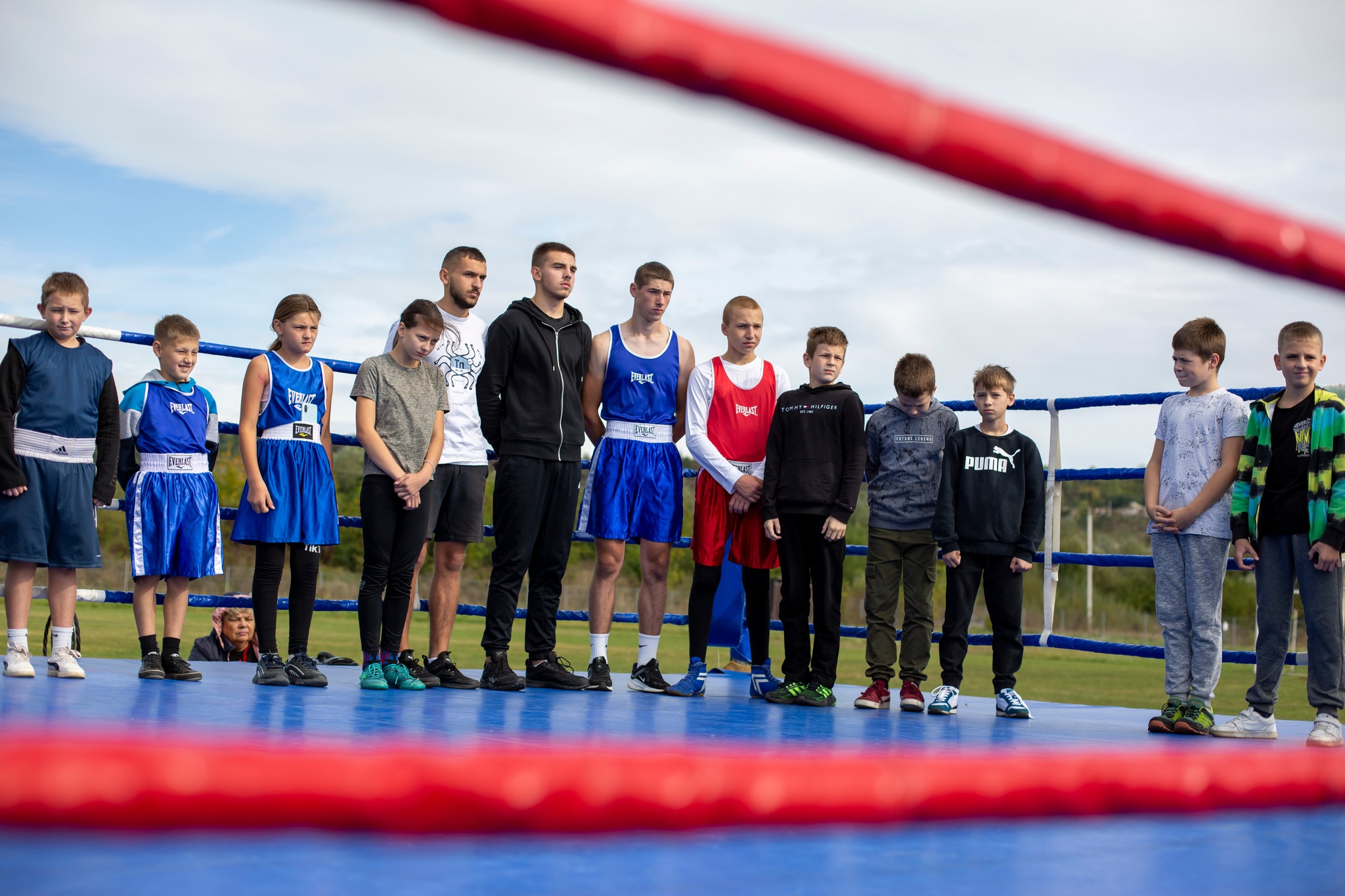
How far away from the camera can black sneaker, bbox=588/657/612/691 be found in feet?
13.3

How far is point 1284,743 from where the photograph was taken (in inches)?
127

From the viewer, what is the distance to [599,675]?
4.10 m

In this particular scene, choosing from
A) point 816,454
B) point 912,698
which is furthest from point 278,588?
point 912,698

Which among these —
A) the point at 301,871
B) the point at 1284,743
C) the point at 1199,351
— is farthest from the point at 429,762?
the point at 1199,351

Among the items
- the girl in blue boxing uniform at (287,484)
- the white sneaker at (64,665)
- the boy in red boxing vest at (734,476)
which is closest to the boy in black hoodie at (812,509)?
the boy in red boxing vest at (734,476)

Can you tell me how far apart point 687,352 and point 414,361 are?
106 centimetres

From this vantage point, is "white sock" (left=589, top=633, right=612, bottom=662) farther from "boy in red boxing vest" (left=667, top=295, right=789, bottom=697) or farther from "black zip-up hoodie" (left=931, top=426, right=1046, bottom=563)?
"black zip-up hoodie" (left=931, top=426, right=1046, bottom=563)

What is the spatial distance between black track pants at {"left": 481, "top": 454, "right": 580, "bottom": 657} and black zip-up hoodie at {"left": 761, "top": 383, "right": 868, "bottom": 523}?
74cm

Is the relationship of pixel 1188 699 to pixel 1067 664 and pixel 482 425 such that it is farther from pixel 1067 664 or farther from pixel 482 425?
pixel 1067 664

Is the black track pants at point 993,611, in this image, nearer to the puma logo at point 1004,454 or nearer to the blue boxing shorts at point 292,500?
the puma logo at point 1004,454

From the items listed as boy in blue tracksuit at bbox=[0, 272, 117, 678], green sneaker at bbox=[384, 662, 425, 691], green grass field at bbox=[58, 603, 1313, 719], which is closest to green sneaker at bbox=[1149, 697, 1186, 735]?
green sneaker at bbox=[384, 662, 425, 691]

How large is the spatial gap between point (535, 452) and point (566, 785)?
3493mm

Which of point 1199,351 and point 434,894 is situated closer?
Answer: point 434,894

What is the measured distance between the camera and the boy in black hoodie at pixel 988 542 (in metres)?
3.93
